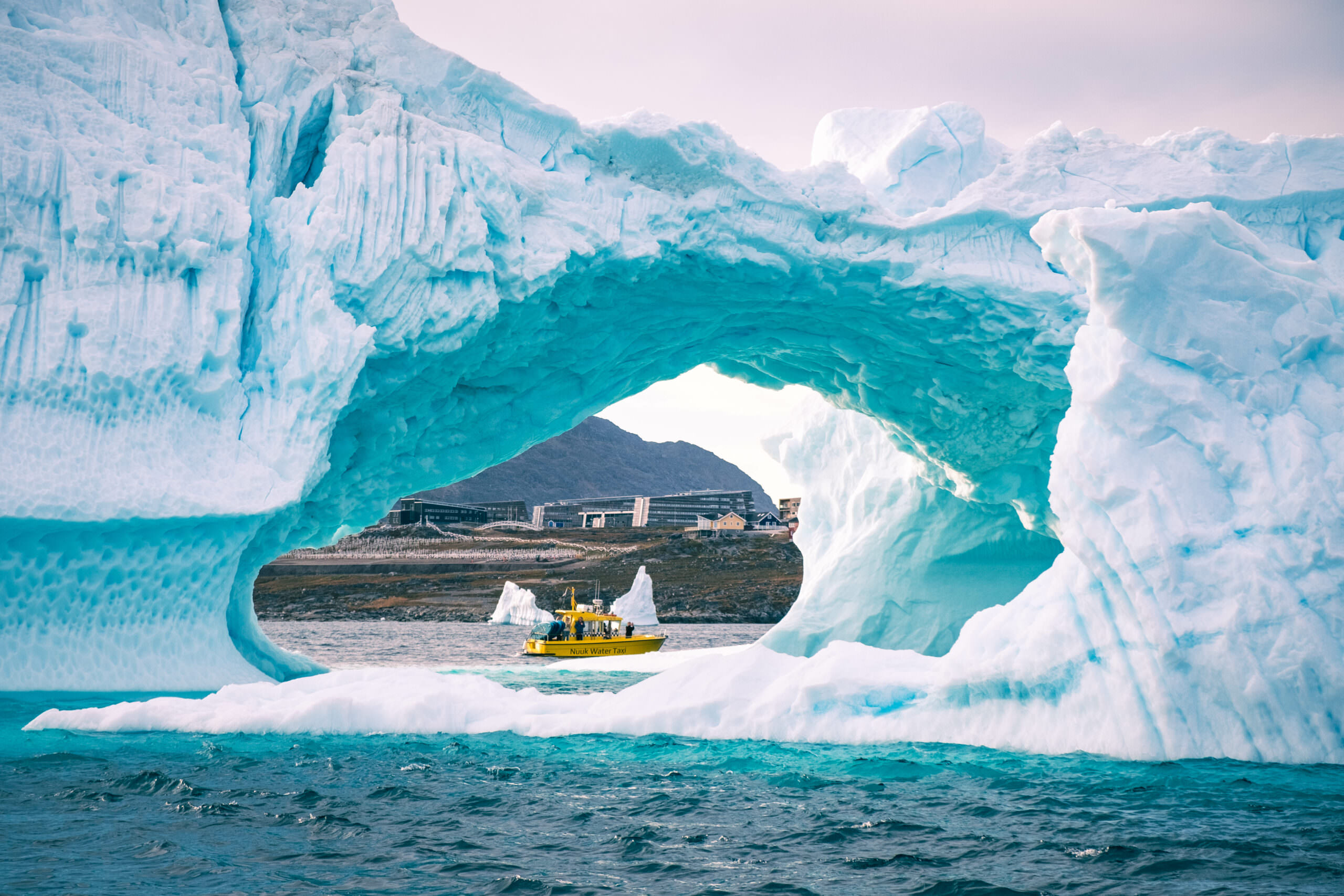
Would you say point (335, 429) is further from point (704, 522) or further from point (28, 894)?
point (704, 522)

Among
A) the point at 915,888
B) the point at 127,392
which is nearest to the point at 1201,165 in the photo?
the point at 915,888

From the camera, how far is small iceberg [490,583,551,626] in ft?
135

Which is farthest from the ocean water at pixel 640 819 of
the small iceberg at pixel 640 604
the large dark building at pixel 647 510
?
the large dark building at pixel 647 510

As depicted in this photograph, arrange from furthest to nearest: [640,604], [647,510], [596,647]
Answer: [647,510]
[640,604]
[596,647]

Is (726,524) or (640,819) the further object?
(726,524)

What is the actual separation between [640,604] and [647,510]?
162ft

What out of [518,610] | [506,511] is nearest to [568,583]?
[518,610]

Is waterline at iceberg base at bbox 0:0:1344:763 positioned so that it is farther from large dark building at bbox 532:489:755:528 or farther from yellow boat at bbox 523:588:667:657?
large dark building at bbox 532:489:755:528

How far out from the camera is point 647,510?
82.3 m

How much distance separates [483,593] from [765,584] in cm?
1433

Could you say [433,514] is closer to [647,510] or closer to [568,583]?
[647,510]

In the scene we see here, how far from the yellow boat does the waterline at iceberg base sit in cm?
632

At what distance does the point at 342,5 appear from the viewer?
47.4 feet

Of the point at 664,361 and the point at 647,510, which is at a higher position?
the point at 647,510
